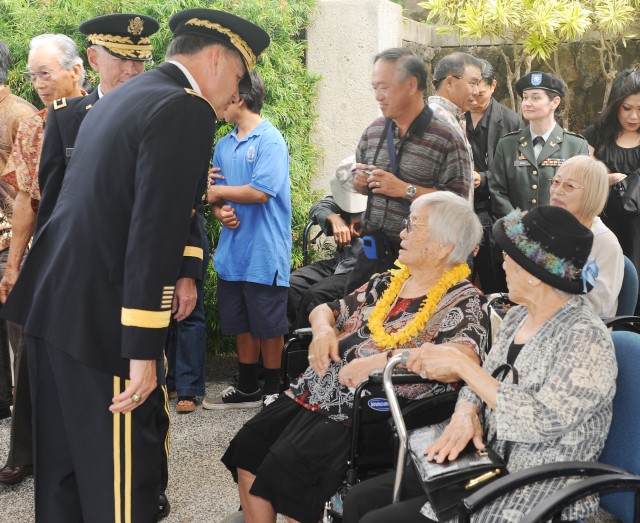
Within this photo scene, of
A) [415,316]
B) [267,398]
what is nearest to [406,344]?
[415,316]

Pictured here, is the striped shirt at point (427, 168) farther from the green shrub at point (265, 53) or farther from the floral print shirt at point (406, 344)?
the green shrub at point (265, 53)

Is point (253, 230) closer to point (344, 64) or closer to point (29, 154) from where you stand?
point (29, 154)

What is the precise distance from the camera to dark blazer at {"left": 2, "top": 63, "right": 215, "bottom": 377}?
2213 mm

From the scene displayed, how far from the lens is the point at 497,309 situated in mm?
3412

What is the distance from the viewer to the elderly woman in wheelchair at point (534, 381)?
224cm

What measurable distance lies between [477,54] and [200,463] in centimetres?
433

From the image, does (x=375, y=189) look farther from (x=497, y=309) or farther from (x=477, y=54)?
(x=477, y=54)

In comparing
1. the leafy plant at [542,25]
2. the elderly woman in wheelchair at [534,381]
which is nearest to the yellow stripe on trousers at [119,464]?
the elderly woman in wheelchair at [534,381]

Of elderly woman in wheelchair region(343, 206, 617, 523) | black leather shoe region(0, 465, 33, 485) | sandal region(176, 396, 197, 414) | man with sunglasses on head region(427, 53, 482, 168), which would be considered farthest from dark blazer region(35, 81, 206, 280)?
man with sunglasses on head region(427, 53, 482, 168)

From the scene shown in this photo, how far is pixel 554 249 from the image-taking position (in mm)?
2439

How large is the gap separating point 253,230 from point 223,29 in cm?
238

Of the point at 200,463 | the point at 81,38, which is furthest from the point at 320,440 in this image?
the point at 81,38

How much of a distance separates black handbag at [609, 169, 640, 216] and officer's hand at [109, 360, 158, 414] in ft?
12.1

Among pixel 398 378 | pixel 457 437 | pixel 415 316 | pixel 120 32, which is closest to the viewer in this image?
pixel 457 437
